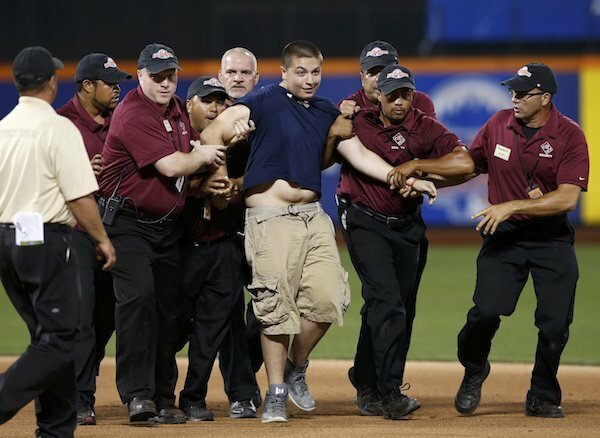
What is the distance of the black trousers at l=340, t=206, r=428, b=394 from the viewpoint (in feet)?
23.7

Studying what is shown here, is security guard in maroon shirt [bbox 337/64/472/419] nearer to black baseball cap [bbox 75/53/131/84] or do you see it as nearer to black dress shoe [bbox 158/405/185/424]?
black dress shoe [bbox 158/405/185/424]

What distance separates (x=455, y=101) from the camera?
21422 mm

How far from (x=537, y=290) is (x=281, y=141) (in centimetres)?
206

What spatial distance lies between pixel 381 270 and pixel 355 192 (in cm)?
61

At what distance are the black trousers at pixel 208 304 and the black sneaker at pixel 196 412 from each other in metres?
0.03

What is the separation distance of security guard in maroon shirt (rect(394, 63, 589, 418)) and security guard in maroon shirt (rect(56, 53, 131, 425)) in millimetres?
2241

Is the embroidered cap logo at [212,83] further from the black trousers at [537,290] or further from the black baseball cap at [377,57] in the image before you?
the black trousers at [537,290]

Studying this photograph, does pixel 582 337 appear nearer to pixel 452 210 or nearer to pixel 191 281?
pixel 191 281

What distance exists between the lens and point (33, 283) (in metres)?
5.77

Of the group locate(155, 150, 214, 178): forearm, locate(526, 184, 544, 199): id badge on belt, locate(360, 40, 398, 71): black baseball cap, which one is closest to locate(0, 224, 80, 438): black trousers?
locate(155, 150, 214, 178): forearm

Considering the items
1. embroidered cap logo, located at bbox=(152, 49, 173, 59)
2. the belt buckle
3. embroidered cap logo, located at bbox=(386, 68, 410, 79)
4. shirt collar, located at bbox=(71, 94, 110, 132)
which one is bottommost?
the belt buckle

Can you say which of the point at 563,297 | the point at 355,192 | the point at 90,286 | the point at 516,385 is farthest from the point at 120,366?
the point at 516,385

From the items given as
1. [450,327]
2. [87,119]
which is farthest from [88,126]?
[450,327]

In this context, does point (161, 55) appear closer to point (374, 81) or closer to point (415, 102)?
point (374, 81)
